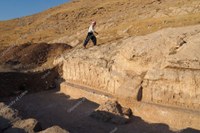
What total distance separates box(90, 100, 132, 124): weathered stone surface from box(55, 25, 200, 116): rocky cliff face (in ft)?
1.95

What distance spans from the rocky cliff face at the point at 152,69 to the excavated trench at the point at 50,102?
2.35 ft

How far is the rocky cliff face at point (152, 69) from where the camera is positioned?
11.6m

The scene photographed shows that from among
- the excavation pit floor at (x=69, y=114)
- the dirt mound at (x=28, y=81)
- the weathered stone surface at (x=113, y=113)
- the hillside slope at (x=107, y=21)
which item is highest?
the hillside slope at (x=107, y=21)

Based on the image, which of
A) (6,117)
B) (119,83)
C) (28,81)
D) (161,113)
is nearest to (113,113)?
(161,113)

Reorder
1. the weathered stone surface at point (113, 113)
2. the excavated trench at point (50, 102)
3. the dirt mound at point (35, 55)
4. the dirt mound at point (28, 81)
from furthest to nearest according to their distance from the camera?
the dirt mound at point (35, 55)
the dirt mound at point (28, 81)
the weathered stone surface at point (113, 113)
the excavated trench at point (50, 102)

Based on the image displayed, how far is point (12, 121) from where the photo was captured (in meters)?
9.97

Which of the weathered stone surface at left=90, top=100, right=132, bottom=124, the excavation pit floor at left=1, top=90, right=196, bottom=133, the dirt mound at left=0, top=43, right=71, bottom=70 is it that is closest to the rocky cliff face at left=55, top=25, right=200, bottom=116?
the weathered stone surface at left=90, top=100, right=132, bottom=124

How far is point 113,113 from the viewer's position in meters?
12.4

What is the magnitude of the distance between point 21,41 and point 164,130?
2397 cm

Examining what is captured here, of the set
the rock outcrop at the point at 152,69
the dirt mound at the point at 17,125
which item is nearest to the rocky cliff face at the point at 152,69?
the rock outcrop at the point at 152,69

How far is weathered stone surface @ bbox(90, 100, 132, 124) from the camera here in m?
12.2

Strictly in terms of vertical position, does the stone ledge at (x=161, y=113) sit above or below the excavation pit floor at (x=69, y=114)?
above

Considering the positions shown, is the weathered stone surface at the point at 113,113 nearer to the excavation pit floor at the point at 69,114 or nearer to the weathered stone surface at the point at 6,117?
the excavation pit floor at the point at 69,114

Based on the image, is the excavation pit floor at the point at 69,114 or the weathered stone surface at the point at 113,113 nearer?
the excavation pit floor at the point at 69,114
